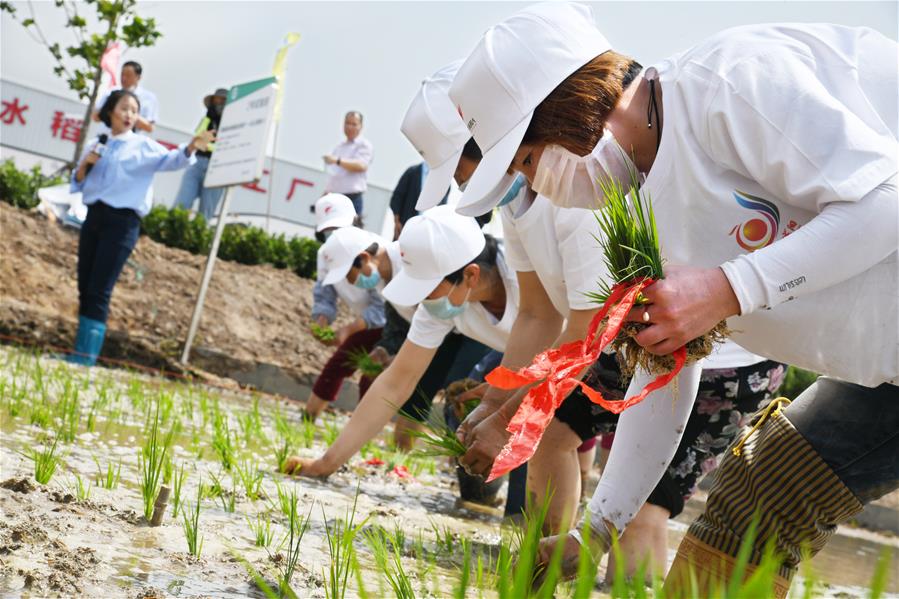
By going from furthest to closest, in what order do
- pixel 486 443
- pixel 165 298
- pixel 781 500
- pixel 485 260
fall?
pixel 165 298
pixel 485 260
pixel 486 443
pixel 781 500

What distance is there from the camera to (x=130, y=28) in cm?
1017

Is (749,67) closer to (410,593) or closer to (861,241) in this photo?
(861,241)

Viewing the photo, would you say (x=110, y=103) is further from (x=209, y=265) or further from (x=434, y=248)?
(x=434, y=248)

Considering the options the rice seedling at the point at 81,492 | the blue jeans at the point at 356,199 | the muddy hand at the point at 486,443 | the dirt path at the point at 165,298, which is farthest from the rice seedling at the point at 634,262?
the blue jeans at the point at 356,199

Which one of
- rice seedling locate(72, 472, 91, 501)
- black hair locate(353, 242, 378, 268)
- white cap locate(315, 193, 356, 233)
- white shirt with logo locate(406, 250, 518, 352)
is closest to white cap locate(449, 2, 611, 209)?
rice seedling locate(72, 472, 91, 501)

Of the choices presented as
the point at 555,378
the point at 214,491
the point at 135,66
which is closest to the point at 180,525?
the point at 214,491

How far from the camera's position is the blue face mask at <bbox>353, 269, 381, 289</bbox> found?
6.04 m

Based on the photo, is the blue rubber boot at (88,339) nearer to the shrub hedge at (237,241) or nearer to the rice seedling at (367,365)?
the rice seedling at (367,365)

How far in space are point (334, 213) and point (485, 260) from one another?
2.82 m

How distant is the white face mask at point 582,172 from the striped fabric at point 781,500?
627 millimetres

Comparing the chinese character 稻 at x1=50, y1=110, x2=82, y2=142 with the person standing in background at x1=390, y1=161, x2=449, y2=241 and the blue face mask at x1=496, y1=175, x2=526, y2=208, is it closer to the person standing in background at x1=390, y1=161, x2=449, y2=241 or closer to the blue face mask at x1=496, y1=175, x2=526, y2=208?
the person standing in background at x1=390, y1=161, x2=449, y2=241

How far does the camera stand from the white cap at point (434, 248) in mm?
4117

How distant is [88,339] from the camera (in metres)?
7.15

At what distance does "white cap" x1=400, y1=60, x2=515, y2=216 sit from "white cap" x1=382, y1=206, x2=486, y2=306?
768 millimetres
